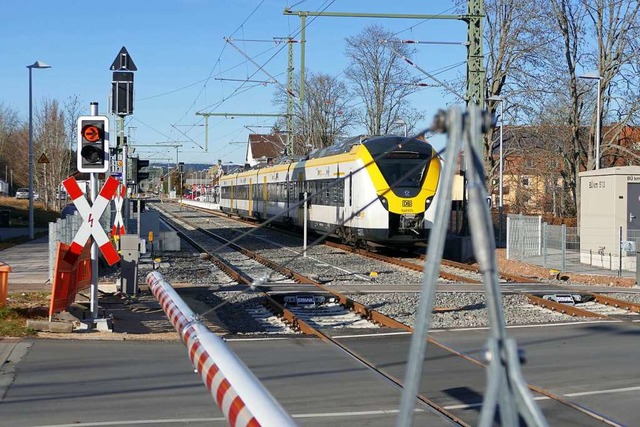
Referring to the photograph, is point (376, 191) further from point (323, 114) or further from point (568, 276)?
point (323, 114)

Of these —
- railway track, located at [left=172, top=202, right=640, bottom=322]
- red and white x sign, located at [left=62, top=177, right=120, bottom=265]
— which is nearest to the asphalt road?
red and white x sign, located at [left=62, top=177, right=120, bottom=265]

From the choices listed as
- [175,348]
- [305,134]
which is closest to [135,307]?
[175,348]

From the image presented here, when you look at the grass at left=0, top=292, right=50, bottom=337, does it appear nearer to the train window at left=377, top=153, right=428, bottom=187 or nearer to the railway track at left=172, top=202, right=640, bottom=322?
the railway track at left=172, top=202, right=640, bottom=322

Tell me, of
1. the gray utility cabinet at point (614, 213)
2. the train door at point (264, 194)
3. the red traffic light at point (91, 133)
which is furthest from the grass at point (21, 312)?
the train door at point (264, 194)

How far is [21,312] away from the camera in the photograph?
1277cm

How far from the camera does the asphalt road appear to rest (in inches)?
287

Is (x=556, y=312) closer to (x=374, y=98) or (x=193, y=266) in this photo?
(x=193, y=266)

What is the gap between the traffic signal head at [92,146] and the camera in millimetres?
12087

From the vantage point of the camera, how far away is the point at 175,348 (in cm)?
1070

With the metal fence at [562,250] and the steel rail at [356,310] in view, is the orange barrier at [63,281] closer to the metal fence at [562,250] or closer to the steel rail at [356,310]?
the steel rail at [356,310]

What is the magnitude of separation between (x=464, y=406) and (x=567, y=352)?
368 centimetres

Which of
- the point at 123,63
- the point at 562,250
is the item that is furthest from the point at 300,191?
the point at 123,63

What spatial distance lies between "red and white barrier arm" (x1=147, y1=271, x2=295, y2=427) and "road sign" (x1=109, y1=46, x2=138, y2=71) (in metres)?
12.4

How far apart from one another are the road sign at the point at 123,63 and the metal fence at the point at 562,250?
1275cm
